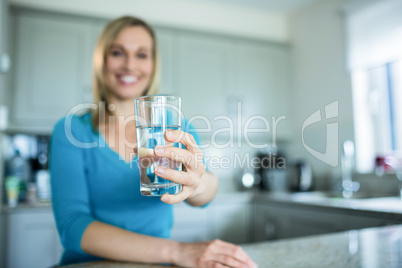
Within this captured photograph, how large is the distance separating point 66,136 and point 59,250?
5.16 ft

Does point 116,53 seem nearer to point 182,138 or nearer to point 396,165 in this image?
point 182,138

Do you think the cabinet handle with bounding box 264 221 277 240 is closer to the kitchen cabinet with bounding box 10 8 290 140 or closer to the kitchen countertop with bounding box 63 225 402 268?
the kitchen cabinet with bounding box 10 8 290 140

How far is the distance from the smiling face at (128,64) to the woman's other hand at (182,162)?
473mm

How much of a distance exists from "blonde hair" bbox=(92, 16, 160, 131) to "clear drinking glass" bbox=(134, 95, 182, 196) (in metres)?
0.45

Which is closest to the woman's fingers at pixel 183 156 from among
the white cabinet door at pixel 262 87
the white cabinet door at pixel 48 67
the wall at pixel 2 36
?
the wall at pixel 2 36

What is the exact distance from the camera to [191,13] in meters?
2.98

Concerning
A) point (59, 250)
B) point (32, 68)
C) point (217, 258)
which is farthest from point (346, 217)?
point (32, 68)

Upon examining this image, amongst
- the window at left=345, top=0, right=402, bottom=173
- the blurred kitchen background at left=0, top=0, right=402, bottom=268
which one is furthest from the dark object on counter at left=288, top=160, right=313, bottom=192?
the window at left=345, top=0, right=402, bottom=173

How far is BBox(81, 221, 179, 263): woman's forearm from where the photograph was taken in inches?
27.9

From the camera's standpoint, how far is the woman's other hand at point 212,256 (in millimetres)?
655

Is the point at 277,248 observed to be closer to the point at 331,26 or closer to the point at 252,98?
the point at 252,98

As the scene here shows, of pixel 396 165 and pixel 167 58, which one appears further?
pixel 167 58

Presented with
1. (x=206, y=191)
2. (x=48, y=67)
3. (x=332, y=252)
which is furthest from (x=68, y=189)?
(x=48, y=67)

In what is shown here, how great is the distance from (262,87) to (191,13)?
34.3 inches
